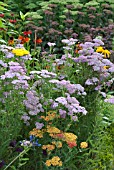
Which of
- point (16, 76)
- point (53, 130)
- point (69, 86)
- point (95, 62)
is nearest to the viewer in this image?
point (16, 76)

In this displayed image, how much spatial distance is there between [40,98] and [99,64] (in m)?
0.56

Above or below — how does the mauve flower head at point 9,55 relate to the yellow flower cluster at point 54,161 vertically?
above

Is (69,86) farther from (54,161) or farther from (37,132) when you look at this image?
(54,161)

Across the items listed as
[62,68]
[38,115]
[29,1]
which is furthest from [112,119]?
[29,1]

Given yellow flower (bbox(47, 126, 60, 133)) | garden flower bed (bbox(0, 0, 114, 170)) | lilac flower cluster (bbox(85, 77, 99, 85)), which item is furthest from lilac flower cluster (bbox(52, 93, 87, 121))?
lilac flower cluster (bbox(85, 77, 99, 85))

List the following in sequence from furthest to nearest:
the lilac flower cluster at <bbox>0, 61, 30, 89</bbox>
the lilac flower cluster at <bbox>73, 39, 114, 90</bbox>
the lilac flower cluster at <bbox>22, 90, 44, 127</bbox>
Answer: the lilac flower cluster at <bbox>73, 39, 114, 90</bbox> → the lilac flower cluster at <bbox>22, 90, 44, 127</bbox> → the lilac flower cluster at <bbox>0, 61, 30, 89</bbox>

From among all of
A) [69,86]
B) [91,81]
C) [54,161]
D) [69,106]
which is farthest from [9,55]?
[54,161]

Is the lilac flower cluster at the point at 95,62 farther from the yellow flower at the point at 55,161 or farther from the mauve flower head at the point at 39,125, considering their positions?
the yellow flower at the point at 55,161

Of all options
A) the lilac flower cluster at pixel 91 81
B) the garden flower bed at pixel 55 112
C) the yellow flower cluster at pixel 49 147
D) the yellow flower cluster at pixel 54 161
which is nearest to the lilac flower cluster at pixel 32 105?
the garden flower bed at pixel 55 112

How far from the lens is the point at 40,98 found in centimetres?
388

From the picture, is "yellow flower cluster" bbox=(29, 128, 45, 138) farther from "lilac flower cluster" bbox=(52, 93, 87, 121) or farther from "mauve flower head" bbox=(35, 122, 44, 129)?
"lilac flower cluster" bbox=(52, 93, 87, 121)

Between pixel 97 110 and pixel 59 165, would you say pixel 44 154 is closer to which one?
pixel 59 165

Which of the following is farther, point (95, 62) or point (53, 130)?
point (95, 62)

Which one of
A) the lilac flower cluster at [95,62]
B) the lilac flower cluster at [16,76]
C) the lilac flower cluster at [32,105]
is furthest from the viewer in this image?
the lilac flower cluster at [95,62]
